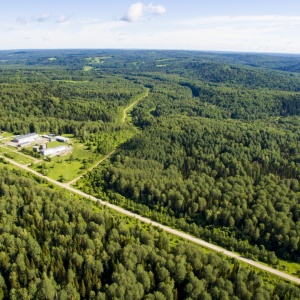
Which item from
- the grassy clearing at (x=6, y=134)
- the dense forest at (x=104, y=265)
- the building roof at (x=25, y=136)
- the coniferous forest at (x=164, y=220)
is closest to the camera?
the dense forest at (x=104, y=265)

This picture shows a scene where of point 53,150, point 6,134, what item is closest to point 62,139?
point 53,150

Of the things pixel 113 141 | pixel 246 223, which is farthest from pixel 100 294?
pixel 113 141

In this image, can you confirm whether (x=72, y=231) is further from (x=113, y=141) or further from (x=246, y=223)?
(x=113, y=141)

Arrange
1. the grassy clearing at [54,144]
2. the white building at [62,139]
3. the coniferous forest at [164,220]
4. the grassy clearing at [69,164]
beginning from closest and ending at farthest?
the coniferous forest at [164,220] < the grassy clearing at [69,164] < the grassy clearing at [54,144] < the white building at [62,139]

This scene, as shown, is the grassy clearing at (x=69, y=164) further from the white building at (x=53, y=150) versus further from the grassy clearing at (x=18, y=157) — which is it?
the grassy clearing at (x=18, y=157)

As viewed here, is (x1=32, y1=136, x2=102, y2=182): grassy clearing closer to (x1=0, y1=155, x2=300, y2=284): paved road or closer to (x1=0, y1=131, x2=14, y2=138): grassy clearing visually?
(x1=0, y1=155, x2=300, y2=284): paved road

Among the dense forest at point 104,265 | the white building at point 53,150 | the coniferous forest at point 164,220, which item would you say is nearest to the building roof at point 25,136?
the white building at point 53,150
